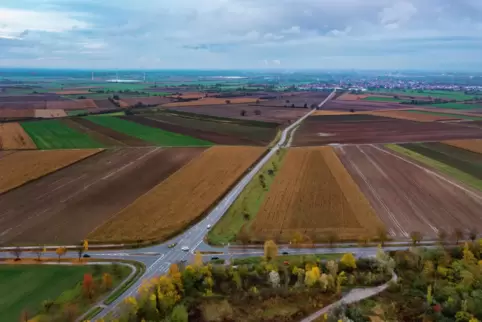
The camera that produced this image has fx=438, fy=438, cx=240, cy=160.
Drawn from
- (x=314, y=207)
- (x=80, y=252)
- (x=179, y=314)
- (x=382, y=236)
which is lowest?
(x=179, y=314)

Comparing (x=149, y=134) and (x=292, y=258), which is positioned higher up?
(x=149, y=134)

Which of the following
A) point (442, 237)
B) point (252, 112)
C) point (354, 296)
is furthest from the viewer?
point (252, 112)

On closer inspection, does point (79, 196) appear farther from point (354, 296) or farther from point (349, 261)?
point (354, 296)

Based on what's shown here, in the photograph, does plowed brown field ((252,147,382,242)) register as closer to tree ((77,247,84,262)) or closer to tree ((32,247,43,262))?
tree ((77,247,84,262))

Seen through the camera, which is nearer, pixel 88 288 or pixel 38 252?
pixel 88 288

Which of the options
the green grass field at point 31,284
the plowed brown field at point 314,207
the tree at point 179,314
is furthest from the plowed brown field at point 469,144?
the green grass field at point 31,284

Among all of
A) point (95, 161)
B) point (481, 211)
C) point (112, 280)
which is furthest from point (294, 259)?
point (95, 161)

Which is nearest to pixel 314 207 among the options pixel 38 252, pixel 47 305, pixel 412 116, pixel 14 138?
pixel 38 252

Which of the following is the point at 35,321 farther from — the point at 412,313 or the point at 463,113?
the point at 463,113

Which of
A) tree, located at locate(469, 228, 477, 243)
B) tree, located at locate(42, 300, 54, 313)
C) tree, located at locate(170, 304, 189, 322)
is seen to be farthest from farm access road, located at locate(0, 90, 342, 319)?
tree, located at locate(469, 228, 477, 243)
